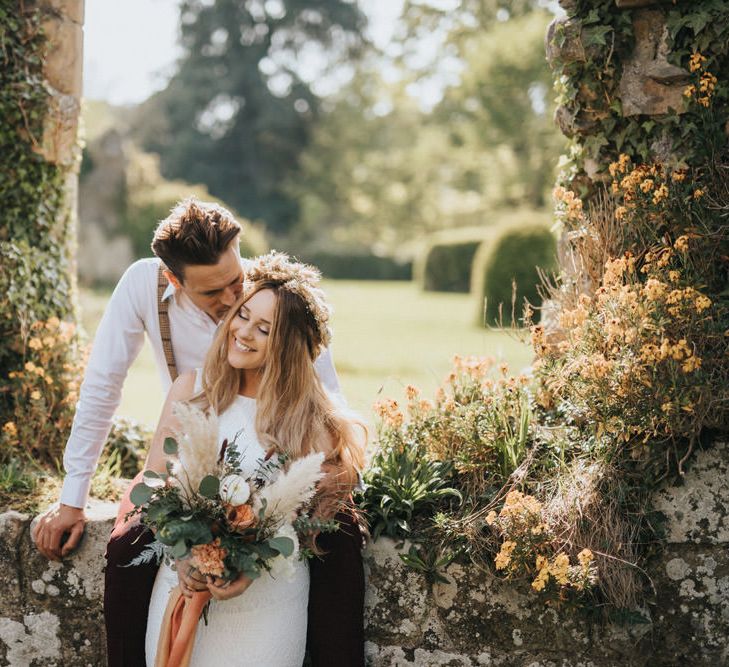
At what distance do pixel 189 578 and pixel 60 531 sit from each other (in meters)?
0.94

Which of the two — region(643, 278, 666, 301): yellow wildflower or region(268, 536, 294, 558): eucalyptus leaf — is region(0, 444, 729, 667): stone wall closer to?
region(643, 278, 666, 301): yellow wildflower

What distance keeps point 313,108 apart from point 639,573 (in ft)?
123

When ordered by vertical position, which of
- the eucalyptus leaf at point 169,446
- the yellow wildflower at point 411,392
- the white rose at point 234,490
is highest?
the yellow wildflower at point 411,392

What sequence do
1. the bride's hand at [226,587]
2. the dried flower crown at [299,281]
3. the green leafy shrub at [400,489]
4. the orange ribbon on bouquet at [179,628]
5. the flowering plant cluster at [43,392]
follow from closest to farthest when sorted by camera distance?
the bride's hand at [226,587] < the orange ribbon on bouquet at [179,628] < the dried flower crown at [299,281] < the green leafy shrub at [400,489] < the flowering plant cluster at [43,392]

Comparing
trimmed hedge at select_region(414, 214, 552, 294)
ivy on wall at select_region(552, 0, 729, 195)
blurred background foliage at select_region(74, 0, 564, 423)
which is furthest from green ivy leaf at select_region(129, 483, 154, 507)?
trimmed hedge at select_region(414, 214, 552, 294)

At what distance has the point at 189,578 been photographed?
2.67 meters

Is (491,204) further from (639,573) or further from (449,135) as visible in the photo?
(639,573)

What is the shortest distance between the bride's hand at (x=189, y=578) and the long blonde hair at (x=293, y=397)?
50 centimetres

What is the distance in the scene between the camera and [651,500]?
3244 mm

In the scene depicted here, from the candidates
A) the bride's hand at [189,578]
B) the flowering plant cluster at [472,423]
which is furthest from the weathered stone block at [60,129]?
the bride's hand at [189,578]

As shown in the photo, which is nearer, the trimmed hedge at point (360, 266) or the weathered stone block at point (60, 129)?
the weathered stone block at point (60, 129)

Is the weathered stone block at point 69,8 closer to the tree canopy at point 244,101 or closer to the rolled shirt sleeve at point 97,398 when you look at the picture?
the rolled shirt sleeve at point 97,398

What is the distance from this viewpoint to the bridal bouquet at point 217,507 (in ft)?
8.09

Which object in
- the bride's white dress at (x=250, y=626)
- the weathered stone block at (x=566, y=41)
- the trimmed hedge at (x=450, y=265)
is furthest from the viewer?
the trimmed hedge at (x=450, y=265)
